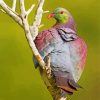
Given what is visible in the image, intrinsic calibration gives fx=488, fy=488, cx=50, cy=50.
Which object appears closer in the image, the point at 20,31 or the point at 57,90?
the point at 57,90

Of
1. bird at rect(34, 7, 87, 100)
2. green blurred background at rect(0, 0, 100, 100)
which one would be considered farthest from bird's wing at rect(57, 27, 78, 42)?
green blurred background at rect(0, 0, 100, 100)

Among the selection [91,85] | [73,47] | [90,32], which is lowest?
[91,85]

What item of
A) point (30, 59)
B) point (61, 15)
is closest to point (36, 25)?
point (61, 15)

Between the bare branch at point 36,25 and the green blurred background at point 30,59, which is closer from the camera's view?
the bare branch at point 36,25

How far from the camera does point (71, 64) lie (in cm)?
98

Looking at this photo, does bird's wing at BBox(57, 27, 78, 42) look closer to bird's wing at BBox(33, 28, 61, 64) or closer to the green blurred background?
bird's wing at BBox(33, 28, 61, 64)

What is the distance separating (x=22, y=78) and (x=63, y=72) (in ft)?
2.12

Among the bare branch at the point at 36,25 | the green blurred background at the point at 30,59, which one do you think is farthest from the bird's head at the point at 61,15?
the green blurred background at the point at 30,59

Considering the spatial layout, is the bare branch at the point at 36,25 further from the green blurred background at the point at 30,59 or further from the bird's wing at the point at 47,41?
the green blurred background at the point at 30,59

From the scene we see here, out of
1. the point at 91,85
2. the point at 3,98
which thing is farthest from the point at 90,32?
the point at 3,98

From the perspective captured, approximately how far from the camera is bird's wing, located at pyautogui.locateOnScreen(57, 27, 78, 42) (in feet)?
3.24

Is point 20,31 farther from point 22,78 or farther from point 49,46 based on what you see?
point 49,46

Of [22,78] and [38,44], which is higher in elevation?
[38,44]

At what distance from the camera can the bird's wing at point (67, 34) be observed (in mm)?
987
